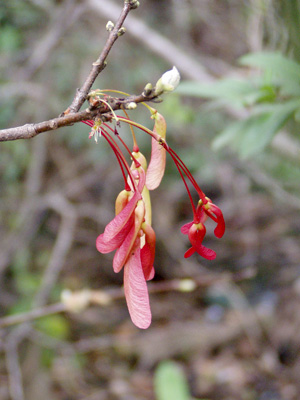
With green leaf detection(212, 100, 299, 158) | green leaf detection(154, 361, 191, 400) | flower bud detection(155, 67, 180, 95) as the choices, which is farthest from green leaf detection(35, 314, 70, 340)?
flower bud detection(155, 67, 180, 95)

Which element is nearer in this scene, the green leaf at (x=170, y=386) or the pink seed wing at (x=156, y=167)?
the pink seed wing at (x=156, y=167)

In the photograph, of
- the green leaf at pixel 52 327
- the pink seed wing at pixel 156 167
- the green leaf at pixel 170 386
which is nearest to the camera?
the pink seed wing at pixel 156 167

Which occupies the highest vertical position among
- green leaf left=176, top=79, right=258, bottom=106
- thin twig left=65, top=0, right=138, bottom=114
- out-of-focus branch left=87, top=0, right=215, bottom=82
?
out-of-focus branch left=87, top=0, right=215, bottom=82

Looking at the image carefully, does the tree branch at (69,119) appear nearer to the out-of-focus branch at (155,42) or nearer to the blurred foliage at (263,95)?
the blurred foliage at (263,95)

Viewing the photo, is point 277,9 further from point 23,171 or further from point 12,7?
point 23,171

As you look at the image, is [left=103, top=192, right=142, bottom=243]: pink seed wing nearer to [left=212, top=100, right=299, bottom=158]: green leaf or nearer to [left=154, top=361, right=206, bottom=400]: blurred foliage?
[left=212, top=100, right=299, bottom=158]: green leaf

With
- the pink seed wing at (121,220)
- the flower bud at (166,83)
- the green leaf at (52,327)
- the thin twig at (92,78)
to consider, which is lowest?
the green leaf at (52,327)

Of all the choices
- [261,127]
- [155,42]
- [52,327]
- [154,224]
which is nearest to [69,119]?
[261,127]

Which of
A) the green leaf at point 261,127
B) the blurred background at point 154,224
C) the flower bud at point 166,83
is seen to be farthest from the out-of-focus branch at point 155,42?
the flower bud at point 166,83
